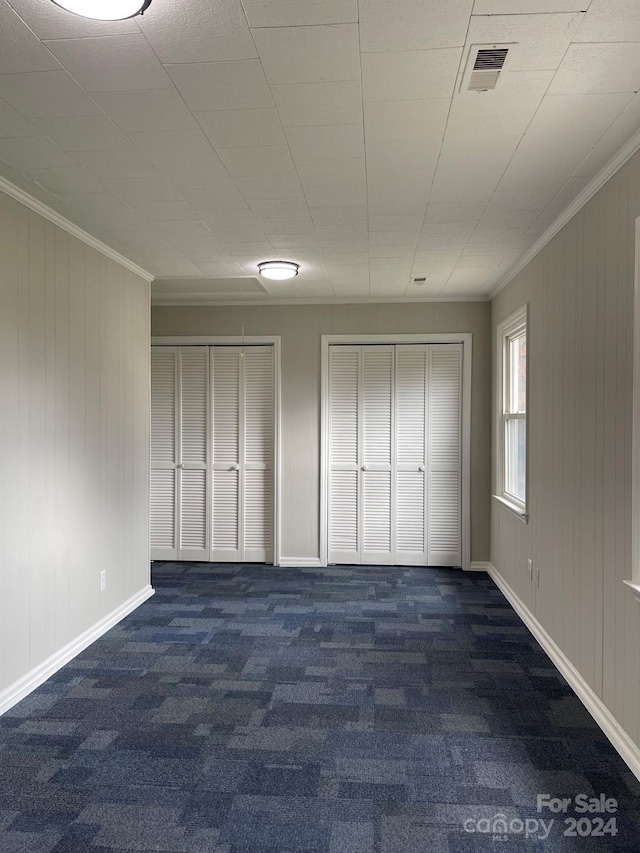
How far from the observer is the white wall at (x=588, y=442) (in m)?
2.38

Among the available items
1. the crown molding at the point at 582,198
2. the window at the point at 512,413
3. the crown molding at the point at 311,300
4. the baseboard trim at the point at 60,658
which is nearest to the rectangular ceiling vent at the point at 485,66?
the crown molding at the point at 582,198

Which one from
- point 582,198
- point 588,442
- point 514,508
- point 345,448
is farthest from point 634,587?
point 345,448

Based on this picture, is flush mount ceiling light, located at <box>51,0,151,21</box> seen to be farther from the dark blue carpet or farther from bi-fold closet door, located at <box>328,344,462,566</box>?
bi-fold closet door, located at <box>328,344,462,566</box>

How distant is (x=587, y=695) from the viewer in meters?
2.74

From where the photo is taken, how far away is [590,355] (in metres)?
2.79

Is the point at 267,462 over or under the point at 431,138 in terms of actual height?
under

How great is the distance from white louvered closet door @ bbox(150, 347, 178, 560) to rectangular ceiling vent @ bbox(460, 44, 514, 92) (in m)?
4.18

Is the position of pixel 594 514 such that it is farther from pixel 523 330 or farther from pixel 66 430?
pixel 66 430

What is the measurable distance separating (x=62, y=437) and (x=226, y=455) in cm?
241

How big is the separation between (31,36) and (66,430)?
207cm

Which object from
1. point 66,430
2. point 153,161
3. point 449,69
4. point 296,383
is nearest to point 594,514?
point 449,69

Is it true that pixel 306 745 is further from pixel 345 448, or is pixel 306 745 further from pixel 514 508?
pixel 345 448

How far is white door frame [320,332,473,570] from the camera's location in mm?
5352

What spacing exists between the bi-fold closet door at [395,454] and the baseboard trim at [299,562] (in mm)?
181
